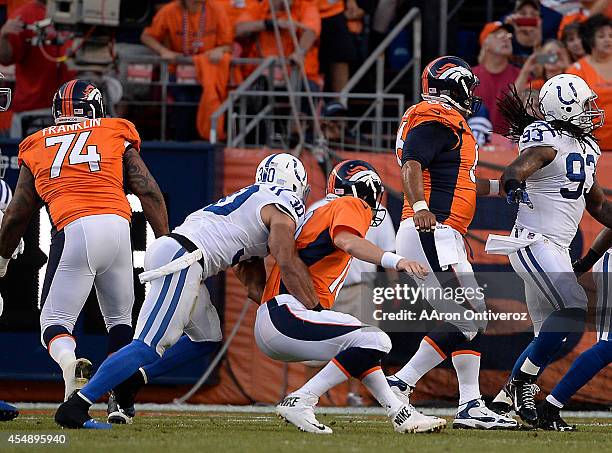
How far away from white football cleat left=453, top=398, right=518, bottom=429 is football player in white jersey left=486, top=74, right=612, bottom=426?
0.21m

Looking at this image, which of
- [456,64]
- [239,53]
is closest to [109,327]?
[456,64]

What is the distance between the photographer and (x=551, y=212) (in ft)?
25.6

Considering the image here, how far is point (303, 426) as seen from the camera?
267 inches

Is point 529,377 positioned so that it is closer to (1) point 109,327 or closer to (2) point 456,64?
(2) point 456,64

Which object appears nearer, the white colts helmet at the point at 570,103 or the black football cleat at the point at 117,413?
the black football cleat at the point at 117,413

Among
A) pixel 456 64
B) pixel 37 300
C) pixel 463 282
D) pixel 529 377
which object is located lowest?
pixel 37 300

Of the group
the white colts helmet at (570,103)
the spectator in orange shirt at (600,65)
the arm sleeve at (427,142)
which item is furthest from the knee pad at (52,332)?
the spectator in orange shirt at (600,65)

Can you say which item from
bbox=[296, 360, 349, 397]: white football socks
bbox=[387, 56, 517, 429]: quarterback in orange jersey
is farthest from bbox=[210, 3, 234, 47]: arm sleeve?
bbox=[296, 360, 349, 397]: white football socks

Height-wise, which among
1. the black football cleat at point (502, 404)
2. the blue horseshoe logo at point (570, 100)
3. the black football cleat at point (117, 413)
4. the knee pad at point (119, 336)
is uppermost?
the blue horseshoe logo at point (570, 100)

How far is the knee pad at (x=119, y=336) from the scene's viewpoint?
754 centimetres

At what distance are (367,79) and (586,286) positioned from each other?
315 centimetres

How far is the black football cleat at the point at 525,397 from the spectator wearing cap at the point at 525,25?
5.04 meters

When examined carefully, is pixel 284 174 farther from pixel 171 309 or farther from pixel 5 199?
pixel 5 199

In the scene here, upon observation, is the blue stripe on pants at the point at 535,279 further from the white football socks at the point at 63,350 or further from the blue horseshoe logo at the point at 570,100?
the white football socks at the point at 63,350
